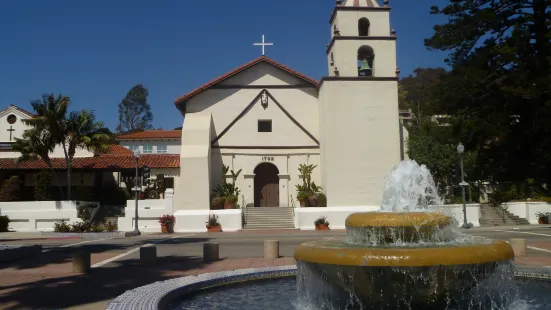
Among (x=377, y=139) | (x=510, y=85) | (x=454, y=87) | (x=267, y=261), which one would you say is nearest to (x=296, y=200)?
(x=377, y=139)

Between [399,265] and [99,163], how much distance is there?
29985 mm

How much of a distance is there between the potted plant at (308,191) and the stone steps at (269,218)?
3.86 ft

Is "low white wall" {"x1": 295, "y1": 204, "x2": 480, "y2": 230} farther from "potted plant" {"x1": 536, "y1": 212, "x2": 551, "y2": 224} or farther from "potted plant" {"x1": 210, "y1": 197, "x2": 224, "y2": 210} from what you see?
"potted plant" {"x1": 536, "y1": 212, "x2": 551, "y2": 224}

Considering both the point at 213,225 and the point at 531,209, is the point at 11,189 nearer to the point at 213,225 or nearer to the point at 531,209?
the point at 213,225

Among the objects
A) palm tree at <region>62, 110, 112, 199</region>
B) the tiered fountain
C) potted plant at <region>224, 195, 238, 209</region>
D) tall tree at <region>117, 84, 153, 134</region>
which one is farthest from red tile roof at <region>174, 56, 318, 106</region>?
tall tree at <region>117, 84, 153, 134</region>

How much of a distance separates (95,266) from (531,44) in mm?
15975

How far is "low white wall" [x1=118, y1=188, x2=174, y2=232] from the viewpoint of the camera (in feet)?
89.5

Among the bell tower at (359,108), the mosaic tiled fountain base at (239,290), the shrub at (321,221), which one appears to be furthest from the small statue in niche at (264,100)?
the mosaic tiled fountain base at (239,290)

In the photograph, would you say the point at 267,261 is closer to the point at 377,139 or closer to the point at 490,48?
the point at 490,48

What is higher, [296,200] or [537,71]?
[537,71]

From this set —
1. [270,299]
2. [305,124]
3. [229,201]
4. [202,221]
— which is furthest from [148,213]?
[270,299]

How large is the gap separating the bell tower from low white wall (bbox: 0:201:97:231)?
14988 mm

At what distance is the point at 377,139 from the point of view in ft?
93.4

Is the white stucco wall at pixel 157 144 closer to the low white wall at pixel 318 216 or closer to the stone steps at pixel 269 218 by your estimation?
the stone steps at pixel 269 218
